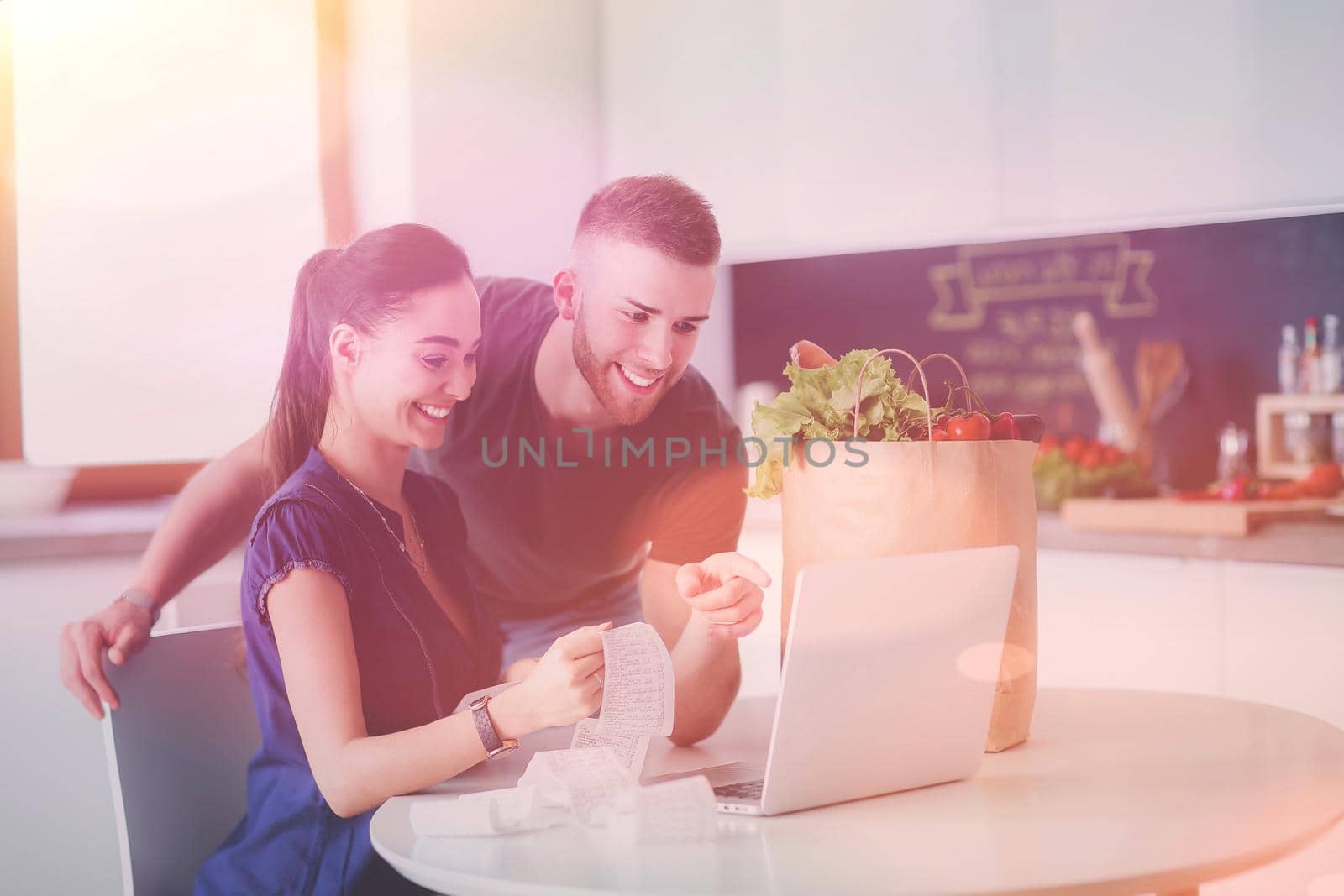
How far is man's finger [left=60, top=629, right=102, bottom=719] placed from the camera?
1.27 meters

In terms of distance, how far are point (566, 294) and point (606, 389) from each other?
0.15 m

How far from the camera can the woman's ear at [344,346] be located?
4.64 feet

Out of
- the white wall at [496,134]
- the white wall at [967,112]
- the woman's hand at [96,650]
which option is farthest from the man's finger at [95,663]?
the white wall at [967,112]

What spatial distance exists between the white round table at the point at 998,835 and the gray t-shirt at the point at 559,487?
2.44 ft

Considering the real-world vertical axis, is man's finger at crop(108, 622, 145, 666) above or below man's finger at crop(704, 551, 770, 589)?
below

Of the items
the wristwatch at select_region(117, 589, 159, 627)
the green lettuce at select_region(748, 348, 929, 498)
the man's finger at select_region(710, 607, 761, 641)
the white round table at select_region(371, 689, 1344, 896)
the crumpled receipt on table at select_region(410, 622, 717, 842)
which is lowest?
the white round table at select_region(371, 689, 1344, 896)

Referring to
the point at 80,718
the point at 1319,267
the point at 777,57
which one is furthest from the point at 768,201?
the point at 80,718

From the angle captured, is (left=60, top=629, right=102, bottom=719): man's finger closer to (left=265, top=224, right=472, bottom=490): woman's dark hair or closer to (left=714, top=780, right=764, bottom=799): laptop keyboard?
(left=265, top=224, right=472, bottom=490): woman's dark hair

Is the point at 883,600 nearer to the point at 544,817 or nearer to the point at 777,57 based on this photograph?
the point at 544,817

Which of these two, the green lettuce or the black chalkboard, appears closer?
the green lettuce

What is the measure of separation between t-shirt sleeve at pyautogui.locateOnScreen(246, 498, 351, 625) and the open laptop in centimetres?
44

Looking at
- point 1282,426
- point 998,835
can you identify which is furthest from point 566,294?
point 1282,426

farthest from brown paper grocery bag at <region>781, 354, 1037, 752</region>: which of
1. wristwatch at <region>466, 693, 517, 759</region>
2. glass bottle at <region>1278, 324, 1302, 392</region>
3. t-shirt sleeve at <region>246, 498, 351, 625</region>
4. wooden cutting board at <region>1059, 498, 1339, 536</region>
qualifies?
glass bottle at <region>1278, 324, 1302, 392</region>

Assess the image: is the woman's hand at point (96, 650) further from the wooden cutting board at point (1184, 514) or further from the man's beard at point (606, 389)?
the wooden cutting board at point (1184, 514)
